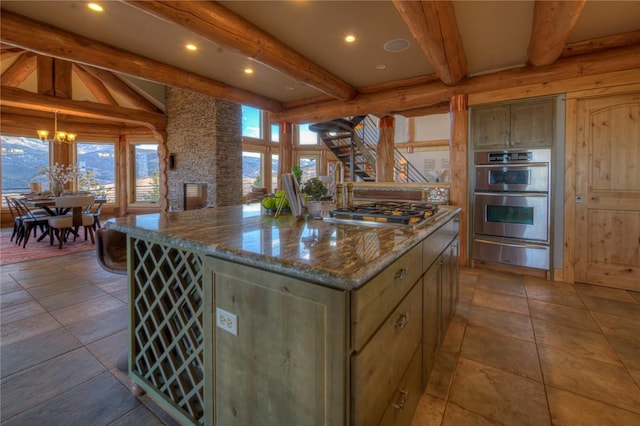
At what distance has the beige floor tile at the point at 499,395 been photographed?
1.52m

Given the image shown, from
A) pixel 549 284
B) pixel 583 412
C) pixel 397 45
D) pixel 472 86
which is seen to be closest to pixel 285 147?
pixel 397 45

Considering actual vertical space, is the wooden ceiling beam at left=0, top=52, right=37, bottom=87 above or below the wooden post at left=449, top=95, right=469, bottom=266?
above

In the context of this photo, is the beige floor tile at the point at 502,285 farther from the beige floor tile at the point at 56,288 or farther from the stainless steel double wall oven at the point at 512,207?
the beige floor tile at the point at 56,288

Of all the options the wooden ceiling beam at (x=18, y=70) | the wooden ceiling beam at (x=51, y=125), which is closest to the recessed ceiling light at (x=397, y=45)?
the wooden ceiling beam at (x=18, y=70)

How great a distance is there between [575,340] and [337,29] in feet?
11.4

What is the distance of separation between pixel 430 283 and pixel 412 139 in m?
11.0

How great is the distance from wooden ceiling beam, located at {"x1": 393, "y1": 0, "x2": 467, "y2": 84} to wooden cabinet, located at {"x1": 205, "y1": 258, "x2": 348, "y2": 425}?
2.30 meters

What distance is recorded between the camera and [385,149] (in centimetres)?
611

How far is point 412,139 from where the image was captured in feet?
38.3

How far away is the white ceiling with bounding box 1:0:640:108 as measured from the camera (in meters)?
2.71

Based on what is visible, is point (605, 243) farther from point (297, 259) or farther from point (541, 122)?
point (297, 259)

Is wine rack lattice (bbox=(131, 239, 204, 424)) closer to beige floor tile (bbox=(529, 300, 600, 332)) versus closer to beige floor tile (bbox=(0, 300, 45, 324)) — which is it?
beige floor tile (bbox=(0, 300, 45, 324))

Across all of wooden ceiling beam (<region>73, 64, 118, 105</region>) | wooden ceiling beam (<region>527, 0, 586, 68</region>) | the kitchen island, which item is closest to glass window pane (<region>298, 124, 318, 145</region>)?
wooden ceiling beam (<region>73, 64, 118, 105</region>)

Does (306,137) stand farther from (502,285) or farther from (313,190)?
(313,190)
